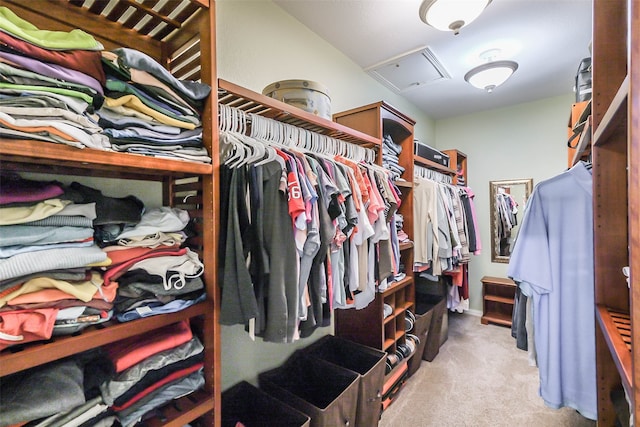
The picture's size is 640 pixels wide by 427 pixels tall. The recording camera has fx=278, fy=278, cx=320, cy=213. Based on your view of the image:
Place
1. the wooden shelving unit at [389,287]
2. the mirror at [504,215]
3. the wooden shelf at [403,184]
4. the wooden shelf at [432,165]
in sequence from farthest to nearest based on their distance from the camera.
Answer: the mirror at [504,215], the wooden shelf at [432,165], the wooden shelf at [403,184], the wooden shelving unit at [389,287]

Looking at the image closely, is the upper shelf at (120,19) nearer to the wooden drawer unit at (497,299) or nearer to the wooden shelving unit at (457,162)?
the wooden shelving unit at (457,162)

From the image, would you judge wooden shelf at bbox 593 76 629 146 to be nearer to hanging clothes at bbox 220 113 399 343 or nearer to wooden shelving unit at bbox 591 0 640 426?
wooden shelving unit at bbox 591 0 640 426

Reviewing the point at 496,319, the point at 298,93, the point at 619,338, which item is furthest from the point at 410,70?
the point at 496,319

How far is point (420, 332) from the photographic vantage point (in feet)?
8.08

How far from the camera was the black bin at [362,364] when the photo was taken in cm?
159

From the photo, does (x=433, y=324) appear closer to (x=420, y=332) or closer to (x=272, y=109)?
(x=420, y=332)

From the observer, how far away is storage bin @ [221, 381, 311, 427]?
4.31 feet

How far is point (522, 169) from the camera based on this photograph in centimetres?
358

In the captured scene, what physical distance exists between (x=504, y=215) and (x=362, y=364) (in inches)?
119

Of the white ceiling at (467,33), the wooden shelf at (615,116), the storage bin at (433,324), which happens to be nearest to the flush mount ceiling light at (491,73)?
the white ceiling at (467,33)

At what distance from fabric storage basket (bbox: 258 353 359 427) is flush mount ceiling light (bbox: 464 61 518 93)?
2.52 metres

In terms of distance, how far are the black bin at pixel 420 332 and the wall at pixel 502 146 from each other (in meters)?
1.73

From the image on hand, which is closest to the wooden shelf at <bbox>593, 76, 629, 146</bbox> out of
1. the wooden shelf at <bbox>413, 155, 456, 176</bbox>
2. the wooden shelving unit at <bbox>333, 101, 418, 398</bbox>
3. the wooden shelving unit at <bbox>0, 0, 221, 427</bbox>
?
the wooden shelving unit at <bbox>0, 0, 221, 427</bbox>

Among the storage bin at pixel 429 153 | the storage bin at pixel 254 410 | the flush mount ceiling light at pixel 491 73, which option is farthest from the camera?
the storage bin at pixel 429 153
